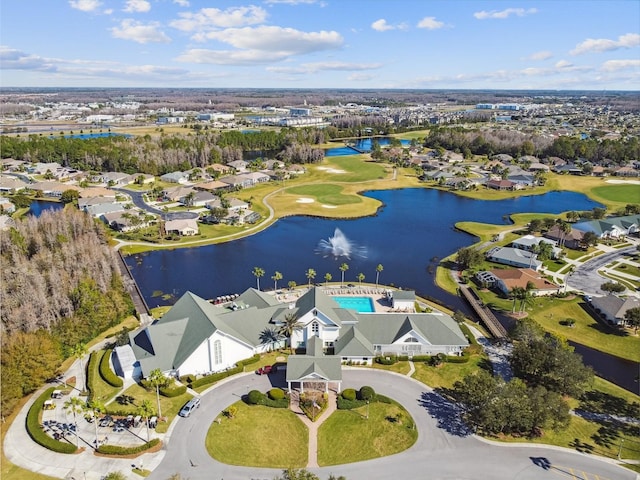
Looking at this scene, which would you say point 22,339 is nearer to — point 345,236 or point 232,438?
point 232,438

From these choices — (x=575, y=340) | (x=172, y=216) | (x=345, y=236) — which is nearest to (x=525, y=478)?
(x=575, y=340)

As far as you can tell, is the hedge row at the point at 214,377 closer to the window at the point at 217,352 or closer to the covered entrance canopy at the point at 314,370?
the window at the point at 217,352

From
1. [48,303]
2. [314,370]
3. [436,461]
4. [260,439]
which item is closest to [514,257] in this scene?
[314,370]

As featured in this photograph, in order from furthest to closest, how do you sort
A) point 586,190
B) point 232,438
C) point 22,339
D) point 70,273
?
1. point 586,190
2. point 70,273
3. point 22,339
4. point 232,438

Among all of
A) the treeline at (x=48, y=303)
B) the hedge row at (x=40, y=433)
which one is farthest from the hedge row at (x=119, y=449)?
the treeline at (x=48, y=303)

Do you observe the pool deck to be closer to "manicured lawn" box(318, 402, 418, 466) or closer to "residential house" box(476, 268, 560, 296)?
"residential house" box(476, 268, 560, 296)

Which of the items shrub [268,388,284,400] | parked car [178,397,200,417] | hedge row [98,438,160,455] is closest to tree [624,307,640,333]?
shrub [268,388,284,400]

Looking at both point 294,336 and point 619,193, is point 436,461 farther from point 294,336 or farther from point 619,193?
point 619,193
